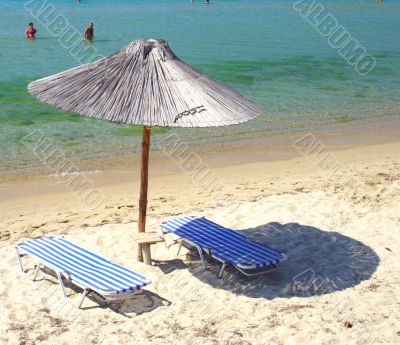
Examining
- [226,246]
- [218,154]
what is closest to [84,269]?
[226,246]

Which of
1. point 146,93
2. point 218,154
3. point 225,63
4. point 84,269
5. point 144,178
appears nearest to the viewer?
point 146,93

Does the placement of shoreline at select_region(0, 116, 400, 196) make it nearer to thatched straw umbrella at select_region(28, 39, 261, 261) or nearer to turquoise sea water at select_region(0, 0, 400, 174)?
turquoise sea water at select_region(0, 0, 400, 174)

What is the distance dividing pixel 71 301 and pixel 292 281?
232 centimetres

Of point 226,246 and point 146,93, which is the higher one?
point 146,93

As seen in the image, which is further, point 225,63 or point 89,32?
point 89,32

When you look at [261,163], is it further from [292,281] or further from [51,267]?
[51,267]

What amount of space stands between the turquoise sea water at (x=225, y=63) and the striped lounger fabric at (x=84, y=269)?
4.60 meters

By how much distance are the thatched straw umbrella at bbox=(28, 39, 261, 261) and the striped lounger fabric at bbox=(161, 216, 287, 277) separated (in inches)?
44.0

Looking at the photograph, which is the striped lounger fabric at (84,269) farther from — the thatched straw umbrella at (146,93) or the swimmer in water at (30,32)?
the swimmer in water at (30,32)

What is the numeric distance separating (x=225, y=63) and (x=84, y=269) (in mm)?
17633

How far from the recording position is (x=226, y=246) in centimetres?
728

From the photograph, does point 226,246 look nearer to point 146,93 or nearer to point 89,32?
point 146,93

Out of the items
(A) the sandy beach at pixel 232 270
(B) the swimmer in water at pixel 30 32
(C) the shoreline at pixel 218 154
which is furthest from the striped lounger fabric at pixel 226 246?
(B) the swimmer in water at pixel 30 32

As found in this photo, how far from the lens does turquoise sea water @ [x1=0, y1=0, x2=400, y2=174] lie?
1415cm
